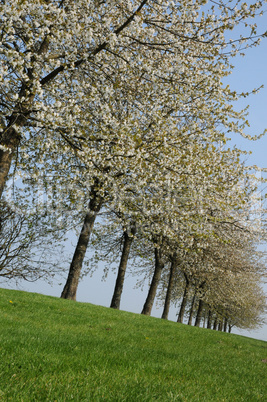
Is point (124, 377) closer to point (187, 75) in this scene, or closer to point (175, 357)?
point (175, 357)

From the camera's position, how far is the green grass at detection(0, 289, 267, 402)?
13.6ft

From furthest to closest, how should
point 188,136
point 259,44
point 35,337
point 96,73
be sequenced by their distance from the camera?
point 188,136, point 96,73, point 259,44, point 35,337

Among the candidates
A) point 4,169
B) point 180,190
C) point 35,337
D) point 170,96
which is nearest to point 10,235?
point 4,169

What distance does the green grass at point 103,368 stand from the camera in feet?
13.6

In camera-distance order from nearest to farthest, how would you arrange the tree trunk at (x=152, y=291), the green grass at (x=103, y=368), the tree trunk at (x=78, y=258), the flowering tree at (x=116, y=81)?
the green grass at (x=103, y=368) < the flowering tree at (x=116, y=81) < the tree trunk at (x=78, y=258) < the tree trunk at (x=152, y=291)

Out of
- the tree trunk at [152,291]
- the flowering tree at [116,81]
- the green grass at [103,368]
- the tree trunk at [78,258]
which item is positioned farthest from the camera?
the tree trunk at [152,291]

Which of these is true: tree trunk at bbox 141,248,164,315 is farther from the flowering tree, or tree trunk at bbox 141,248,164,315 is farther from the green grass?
the green grass

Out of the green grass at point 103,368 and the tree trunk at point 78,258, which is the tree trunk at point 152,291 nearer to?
the tree trunk at point 78,258

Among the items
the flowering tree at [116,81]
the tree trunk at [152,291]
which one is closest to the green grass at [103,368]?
the flowering tree at [116,81]

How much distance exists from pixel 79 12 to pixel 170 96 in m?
4.10

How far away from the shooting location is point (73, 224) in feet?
64.9

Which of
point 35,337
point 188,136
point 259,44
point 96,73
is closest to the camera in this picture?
point 35,337

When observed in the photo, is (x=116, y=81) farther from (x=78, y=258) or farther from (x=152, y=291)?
(x=152, y=291)

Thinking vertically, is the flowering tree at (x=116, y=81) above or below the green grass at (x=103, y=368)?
above
